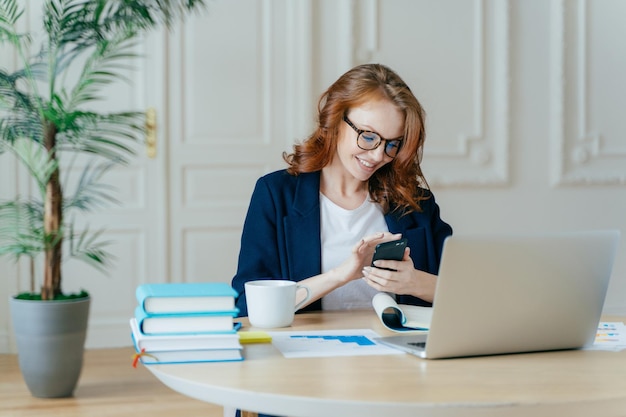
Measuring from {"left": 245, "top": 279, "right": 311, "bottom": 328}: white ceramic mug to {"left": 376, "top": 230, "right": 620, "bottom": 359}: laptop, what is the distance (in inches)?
12.0

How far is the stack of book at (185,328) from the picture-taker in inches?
51.5

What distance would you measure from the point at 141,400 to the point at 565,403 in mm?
2420

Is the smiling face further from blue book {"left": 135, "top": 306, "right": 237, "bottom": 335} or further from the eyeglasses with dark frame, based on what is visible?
blue book {"left": 135, "top": 306, "right": 237, "bottom": 335}

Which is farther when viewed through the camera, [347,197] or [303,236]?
[347,197]

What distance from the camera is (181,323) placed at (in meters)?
1.32

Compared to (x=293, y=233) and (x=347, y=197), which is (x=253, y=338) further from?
(x=347, y=197)

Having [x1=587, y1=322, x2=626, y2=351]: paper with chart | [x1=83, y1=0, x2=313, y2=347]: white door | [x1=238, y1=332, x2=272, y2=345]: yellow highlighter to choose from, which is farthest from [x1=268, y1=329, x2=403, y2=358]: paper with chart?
[x1=83, y1=0, x2=313, y2=347]: white door

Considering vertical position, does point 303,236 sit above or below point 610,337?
above

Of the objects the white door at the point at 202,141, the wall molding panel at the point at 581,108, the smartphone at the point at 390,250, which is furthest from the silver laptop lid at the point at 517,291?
the wall molding panel at the point at 581,108

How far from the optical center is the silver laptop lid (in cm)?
125

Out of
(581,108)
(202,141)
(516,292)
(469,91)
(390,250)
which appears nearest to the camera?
(516,292)

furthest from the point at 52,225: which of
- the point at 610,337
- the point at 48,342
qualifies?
the point at 610,337

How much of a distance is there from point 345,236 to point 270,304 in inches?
24.1

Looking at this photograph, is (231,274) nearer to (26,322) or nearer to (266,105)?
(266,105)
